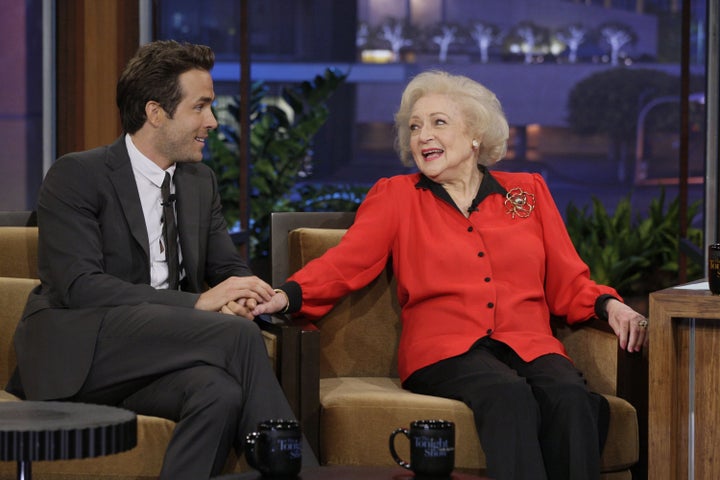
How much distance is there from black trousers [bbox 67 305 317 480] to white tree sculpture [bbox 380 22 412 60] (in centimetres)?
561

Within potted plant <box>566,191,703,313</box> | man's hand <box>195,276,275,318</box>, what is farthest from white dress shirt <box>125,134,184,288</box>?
potted plant <box>566,191,703,313</box>

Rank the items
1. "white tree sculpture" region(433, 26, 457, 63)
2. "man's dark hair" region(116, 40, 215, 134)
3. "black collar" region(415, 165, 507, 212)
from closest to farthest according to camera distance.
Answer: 1. "man's dark hair" region(116, 40, 215, 134)
2. "black collar" region(415, 165, 507, 212)
3. "white tree sculpture" region(433, 26, 457, 63)

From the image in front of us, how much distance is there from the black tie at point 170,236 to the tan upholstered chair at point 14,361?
0.95 feet

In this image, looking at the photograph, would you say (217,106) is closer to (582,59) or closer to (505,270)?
(582,59)

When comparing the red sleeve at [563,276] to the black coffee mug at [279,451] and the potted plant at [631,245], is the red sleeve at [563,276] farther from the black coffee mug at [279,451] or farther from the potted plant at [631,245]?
the potted plant at [631,245]

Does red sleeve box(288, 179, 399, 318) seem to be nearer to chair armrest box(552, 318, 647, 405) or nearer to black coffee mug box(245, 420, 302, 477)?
chair armrest box(552, 318, 647, 405)

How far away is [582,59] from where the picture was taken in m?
8.49

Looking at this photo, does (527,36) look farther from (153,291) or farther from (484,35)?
(153,291)

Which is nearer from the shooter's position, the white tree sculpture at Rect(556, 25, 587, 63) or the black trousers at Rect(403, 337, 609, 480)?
the black trousers at Rect(403, 337, 609, 480)

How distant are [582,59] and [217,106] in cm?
281

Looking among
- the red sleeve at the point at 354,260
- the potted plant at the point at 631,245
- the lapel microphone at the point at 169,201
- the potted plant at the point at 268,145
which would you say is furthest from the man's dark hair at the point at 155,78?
the potted plant at the point at 631,245

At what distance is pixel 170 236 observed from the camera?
3414mm

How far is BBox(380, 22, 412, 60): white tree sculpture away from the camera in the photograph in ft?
28.0

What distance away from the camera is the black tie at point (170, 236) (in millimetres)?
3411
